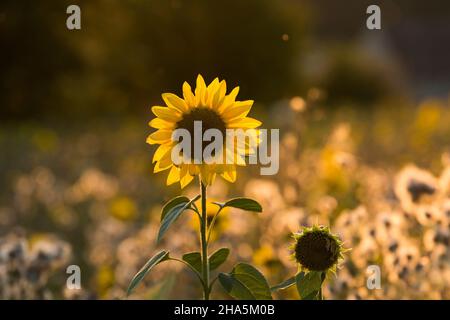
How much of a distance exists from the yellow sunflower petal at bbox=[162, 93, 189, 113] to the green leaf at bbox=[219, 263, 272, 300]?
37cm

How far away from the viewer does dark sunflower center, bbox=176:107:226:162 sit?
74.3 inches

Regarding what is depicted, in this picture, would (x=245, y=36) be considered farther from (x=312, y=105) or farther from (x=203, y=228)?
(x=203, y=228)

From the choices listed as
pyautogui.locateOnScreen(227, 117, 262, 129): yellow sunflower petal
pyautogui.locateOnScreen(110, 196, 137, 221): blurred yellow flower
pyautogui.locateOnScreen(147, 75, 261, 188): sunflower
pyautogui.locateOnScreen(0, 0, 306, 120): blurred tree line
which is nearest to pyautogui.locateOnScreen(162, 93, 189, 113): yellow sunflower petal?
pyautogui.locateOnScreen(147, 75, 261, 188): sunflower

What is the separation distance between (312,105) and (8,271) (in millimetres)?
1630

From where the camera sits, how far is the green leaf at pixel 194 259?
197 cm

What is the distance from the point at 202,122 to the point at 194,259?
1.06 feet

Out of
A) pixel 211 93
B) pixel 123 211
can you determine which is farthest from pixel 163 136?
pixel 123 211

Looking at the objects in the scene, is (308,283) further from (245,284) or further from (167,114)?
(167,114)

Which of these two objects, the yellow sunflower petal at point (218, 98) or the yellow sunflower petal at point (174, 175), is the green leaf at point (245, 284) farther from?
the yellow sunflower petal at point (218, 98)

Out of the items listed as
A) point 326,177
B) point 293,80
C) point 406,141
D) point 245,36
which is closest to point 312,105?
point 326,177

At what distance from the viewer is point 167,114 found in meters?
1.89

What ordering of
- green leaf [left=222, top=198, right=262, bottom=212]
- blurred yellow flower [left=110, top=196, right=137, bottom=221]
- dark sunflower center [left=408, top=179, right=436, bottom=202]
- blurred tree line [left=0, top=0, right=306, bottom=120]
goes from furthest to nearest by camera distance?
1. blurred tree line [left=0, top=0, right=306, bottom=120]
2. blurred yellow flower [left=110, top=196, right=137, bottom=221]
3. dark sunflower center [left=408, top=179, right=436, bottom=202]
4. green leaf [left=222, top=198, right=262, bottom=212]

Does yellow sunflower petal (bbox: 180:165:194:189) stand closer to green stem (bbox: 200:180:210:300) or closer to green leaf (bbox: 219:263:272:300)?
green stem (bbox: 200:180:210:300)

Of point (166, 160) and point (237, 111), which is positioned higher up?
point (237, 111)
